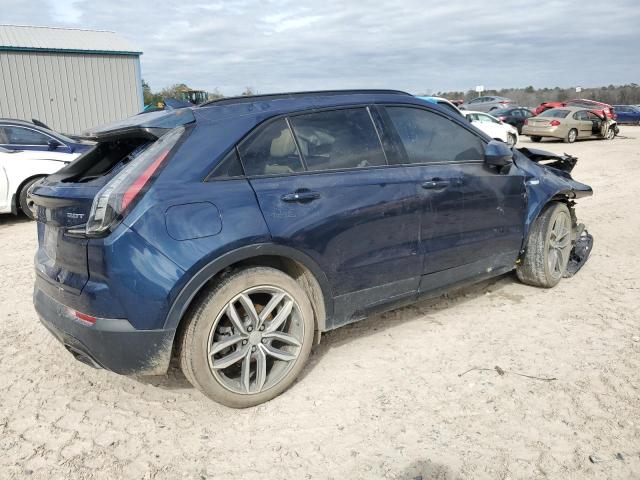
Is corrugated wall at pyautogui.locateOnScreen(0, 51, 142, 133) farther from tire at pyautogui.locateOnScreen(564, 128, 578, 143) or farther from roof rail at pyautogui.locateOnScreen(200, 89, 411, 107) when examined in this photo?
roof rail at pyautogui.locateOnScreen(200, 89, 411, 107)

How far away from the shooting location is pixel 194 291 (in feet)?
8.88

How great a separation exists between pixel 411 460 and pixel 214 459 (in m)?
0.97

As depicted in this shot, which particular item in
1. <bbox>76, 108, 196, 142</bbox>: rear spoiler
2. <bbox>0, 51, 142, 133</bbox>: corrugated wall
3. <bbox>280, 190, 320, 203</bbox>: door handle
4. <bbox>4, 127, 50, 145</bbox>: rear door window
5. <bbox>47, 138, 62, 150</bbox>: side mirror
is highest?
<bbox>0, 51, 142, 133</bbox>: corrugated wall

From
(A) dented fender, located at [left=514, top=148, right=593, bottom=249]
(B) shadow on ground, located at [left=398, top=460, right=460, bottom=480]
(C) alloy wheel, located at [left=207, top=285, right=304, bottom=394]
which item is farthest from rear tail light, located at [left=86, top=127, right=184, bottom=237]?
(A) dented fender, located at [left=514, top=148, right=593, bottom=249]

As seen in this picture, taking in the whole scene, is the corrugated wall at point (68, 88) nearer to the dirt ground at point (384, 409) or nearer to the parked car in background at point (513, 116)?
the dirt ground at point (384, 409)

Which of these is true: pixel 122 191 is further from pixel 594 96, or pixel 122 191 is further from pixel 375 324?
pixel 594 96

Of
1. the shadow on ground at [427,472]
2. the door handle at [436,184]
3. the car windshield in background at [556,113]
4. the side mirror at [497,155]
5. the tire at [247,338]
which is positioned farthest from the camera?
the car windshield in background at [556,113]

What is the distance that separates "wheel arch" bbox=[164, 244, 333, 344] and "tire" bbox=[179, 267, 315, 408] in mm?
73

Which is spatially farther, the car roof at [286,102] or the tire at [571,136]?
the tire at [571,136]

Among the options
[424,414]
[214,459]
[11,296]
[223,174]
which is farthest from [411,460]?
[11,296]

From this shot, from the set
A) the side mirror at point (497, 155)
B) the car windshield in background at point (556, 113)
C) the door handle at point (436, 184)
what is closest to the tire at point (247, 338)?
the door handle at point (436, 184)

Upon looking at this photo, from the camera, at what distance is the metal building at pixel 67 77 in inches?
727

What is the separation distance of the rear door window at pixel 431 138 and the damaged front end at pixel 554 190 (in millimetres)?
637

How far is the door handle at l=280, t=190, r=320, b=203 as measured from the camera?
9.92ft
